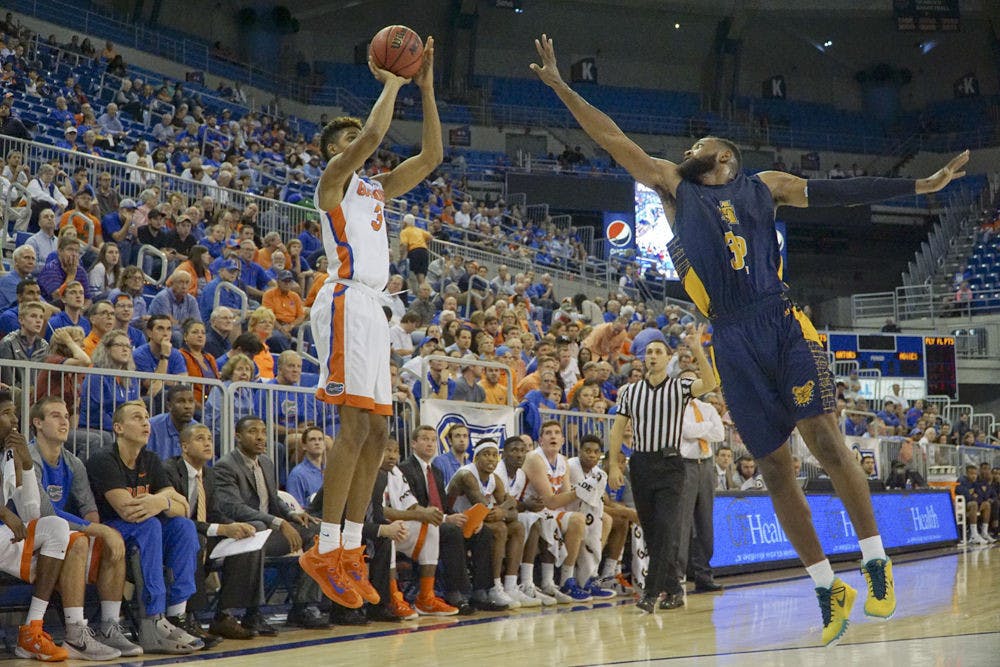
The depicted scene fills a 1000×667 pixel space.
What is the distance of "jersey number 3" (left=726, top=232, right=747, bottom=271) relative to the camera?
215 inches

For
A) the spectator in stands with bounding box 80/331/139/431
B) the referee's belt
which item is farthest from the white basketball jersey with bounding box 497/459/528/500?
the spectator in stands with bounding box 80/331/139/431

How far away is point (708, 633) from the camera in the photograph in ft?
25.5

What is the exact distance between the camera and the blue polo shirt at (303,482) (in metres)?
9.16

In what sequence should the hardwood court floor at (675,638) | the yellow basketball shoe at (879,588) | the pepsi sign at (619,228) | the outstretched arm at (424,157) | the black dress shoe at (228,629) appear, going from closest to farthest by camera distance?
the yellow basketball shoe at (879,588)
the outstretched arm at (424,157)
the hardwood court floor at (675,638)
the black dress shoe at (228,629)
the pepsi sign at (619,228)

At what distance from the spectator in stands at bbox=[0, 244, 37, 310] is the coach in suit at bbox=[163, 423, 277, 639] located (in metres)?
3.08

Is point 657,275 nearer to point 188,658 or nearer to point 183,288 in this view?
point 183,288

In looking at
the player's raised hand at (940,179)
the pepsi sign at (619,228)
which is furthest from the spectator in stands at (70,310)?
the pepsi sign at (619,228)

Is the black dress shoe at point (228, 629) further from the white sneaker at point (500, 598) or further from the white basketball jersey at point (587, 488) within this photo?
the white basketball jersey at point (587, 488)

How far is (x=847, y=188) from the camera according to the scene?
563 centimetres

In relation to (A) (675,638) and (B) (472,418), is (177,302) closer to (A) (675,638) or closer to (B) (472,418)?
(B) (472,418)

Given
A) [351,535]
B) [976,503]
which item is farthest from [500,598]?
[976,503]

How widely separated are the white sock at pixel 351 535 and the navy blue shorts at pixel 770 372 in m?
1.99

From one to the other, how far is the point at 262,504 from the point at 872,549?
190 inches

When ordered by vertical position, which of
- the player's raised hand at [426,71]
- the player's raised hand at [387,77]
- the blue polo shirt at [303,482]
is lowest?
the blue polo shirt at [303,482]
